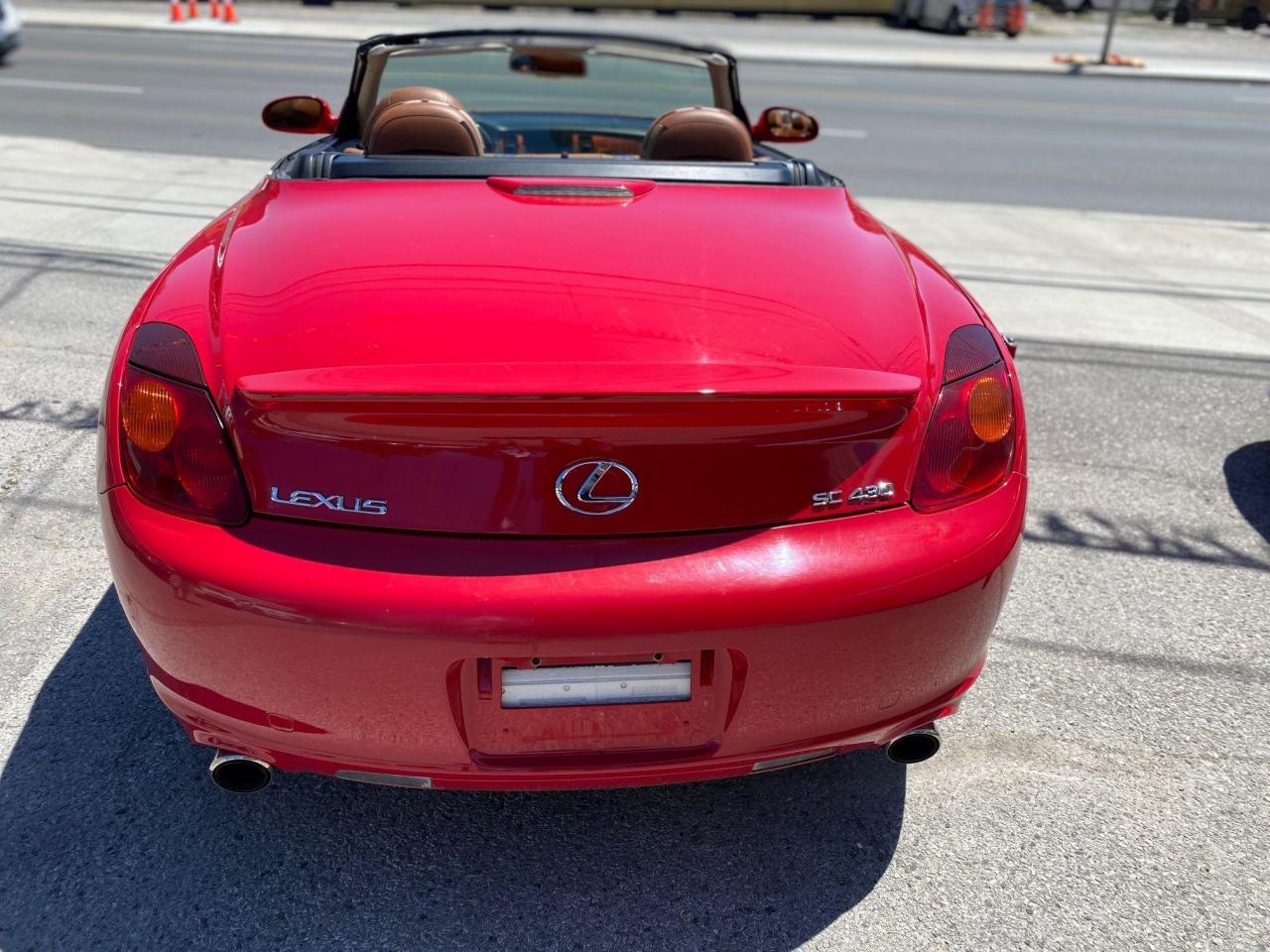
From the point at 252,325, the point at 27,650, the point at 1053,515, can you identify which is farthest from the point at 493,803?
the point at 1053,515

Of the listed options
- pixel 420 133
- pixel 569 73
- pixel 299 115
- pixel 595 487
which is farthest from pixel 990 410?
pixel 299 115

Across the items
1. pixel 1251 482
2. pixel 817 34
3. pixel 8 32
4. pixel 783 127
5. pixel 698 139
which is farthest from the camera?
pixel 817 34

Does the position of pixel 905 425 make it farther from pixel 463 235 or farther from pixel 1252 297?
pixel 1252 297

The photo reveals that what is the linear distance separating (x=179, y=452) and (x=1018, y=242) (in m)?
6.87

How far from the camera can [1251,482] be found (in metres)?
4.18

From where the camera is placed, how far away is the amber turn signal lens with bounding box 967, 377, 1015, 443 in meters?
2.11

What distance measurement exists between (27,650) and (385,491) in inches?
63.3

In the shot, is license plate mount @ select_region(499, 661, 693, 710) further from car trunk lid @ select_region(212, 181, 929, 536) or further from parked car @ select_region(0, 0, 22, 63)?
parked car @ select_region(0, 0, 22, 63)

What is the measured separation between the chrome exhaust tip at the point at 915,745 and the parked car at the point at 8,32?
16671mm

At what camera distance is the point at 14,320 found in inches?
202

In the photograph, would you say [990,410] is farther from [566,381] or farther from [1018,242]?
[1018,242]

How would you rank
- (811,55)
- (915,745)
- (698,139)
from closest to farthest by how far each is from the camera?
(915,745) → (698,139) → (811,55)

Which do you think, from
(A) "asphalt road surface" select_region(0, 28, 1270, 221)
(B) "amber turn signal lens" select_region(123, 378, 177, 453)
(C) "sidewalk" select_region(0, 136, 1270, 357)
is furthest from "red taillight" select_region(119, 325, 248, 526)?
(A) "asphalt road surface" select_region(0, 28, 1270, 221)

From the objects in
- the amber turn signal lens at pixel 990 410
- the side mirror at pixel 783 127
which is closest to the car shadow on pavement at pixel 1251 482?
the side mirror at pixel 783 127
